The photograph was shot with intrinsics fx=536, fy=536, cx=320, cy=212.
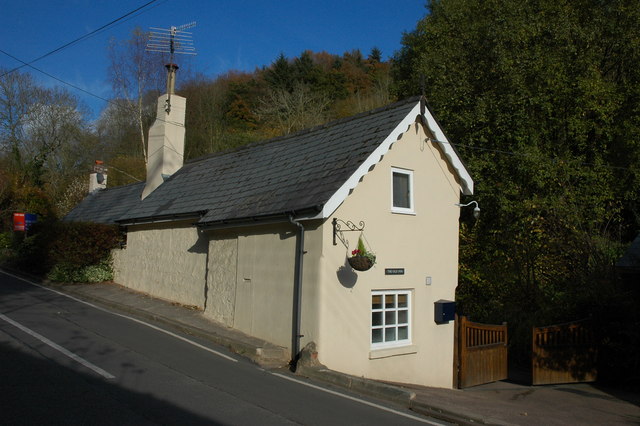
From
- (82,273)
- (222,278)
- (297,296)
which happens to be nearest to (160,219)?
(222,278)

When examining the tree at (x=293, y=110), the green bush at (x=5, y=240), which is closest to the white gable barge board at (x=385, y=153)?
the tree at (x=293, y=110)

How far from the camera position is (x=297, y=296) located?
454 inches

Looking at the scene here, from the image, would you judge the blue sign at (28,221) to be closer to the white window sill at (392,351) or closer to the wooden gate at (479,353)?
the white window sill at (392,351)

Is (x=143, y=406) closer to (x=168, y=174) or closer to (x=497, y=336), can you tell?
(x=497, y=336)

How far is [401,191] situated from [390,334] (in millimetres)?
3477

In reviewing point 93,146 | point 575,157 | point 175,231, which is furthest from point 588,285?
point 93,146

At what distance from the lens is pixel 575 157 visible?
20312 mm

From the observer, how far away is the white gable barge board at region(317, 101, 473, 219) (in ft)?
36.4

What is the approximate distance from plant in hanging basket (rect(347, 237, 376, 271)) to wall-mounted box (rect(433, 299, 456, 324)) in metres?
3.34

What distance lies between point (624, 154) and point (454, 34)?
8819mm

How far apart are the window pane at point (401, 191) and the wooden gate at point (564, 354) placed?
186 inches

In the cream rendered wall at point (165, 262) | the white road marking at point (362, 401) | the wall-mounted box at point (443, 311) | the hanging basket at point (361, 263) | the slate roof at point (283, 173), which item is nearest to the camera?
the white road marking at point (362, 401)

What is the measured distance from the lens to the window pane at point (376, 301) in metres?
12.2

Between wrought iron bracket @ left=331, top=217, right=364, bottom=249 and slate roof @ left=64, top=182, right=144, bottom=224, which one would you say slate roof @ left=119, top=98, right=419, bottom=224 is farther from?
slate roof @ left=64, top=182, right=144, bottom=224
